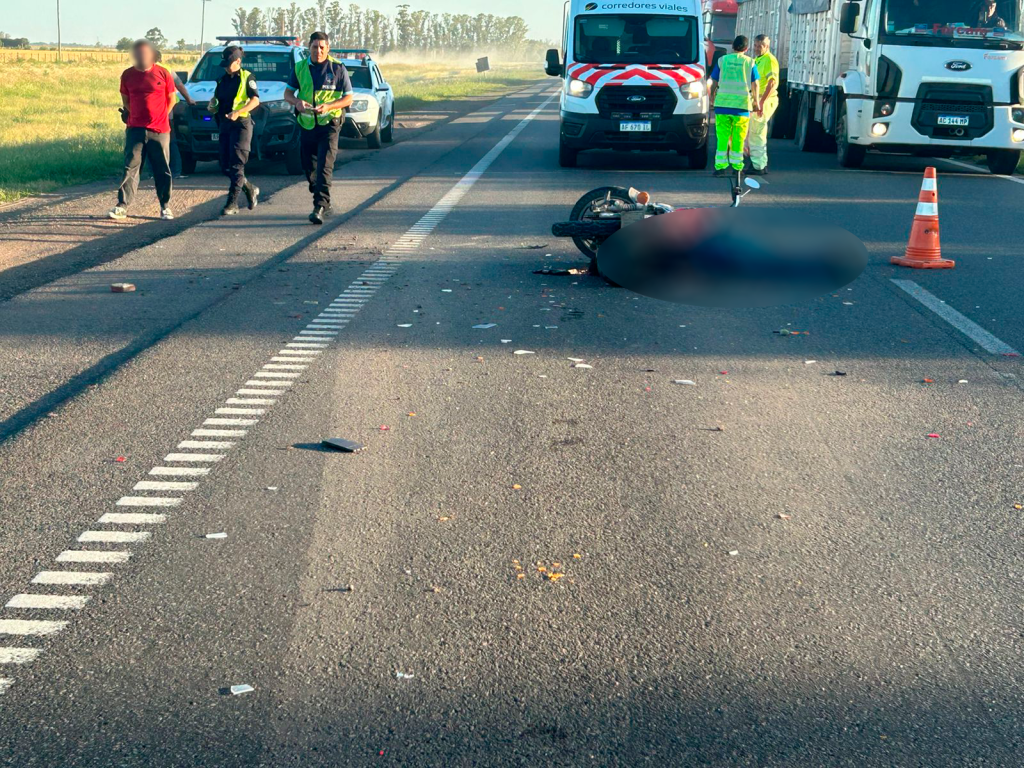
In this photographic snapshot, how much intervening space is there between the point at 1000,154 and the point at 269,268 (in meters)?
13.6

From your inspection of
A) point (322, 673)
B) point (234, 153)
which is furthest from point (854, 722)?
point (234, 153)

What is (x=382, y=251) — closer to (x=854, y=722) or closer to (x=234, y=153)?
(x=234, y=153)

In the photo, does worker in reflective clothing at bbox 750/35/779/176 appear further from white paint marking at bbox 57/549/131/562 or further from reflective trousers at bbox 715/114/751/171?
white paint marking at bbox 57/549/131/562

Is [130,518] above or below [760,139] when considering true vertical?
below

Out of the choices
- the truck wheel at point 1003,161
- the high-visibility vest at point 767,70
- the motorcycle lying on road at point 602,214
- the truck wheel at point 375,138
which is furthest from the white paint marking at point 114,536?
the truck wheel at point 375,138

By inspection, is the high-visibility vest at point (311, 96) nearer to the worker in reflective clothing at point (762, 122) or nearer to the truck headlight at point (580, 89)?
the truck headlight at point (580, 89)

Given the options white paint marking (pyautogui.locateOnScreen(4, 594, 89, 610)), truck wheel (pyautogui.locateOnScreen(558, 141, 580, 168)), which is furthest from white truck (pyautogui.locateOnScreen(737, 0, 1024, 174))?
white paint marking (pyautogui.locateOnScreen(4, 594, 89, 610))

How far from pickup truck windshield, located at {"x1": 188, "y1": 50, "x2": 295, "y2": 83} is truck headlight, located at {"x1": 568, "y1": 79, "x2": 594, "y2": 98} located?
440 cm

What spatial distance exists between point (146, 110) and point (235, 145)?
0.95m

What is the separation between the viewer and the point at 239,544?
4266 mm

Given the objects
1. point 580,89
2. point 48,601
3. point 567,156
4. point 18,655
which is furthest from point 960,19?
point 18,655

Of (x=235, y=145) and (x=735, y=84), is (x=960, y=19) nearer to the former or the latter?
(x=735, y=84)

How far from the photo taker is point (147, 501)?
4.69 m

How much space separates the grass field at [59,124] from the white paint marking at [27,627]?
12.6 m
